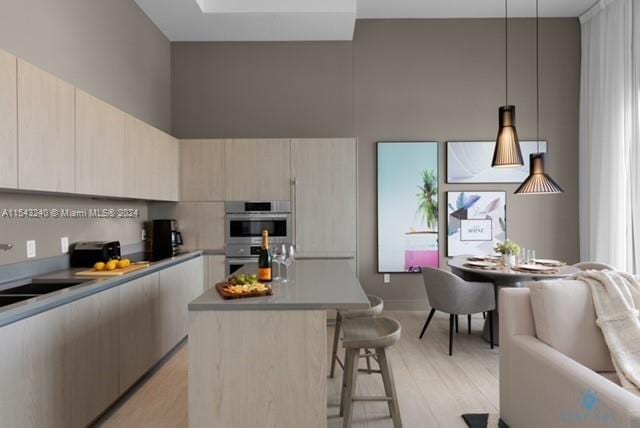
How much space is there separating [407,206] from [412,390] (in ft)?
8.45

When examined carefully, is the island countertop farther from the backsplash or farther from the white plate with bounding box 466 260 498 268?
the white plate with bounding box 466 260 498 268

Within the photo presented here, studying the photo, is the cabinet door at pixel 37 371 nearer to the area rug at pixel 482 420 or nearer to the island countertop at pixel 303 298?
the island countertop at pixel 303 298

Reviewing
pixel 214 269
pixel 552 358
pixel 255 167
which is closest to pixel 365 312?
pixel 552 358

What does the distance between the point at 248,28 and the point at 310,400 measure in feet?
13.7

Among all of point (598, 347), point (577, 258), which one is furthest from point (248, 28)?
point (577, 258)

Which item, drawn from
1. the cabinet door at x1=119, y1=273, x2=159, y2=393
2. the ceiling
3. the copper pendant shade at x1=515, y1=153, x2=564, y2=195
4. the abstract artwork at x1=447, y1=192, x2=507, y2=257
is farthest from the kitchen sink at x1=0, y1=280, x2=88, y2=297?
the abstract artwork at x1=447, y1=192, x2=507, y2=257

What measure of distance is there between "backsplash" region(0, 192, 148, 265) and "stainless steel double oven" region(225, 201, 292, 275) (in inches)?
40.2

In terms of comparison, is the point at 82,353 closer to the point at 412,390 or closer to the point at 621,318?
the point at 412,390

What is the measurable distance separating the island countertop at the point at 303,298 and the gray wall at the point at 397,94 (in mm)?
2778

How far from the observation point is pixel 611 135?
440 cm

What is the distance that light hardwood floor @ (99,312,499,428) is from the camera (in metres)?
2.44

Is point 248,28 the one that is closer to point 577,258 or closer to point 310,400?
point 310,400

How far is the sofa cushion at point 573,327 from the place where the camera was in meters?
1.97

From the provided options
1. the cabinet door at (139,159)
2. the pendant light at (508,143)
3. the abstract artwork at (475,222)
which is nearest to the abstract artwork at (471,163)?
the abstract artwork at (475,222)
